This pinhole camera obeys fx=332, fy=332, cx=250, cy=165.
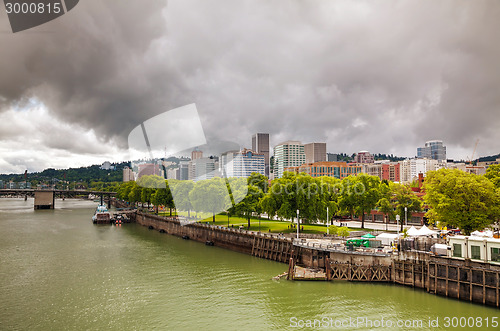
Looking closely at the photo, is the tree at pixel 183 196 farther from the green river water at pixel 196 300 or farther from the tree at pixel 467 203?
the tree at pixel 467 203

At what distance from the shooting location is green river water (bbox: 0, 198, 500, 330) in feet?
91.1

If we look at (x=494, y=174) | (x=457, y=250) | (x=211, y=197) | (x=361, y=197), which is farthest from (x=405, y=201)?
(x=211, y=197)

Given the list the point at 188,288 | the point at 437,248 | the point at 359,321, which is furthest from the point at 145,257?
the point at 437,248

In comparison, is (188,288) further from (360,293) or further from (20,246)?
(20,246)

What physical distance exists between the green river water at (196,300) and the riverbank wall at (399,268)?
1193mm

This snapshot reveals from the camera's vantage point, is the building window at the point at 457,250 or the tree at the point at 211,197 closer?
the building window at the point at 457,250

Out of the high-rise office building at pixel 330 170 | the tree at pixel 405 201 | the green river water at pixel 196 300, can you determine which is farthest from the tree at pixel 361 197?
the high-rise office building at pixel 330 170

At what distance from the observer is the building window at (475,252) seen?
103ft

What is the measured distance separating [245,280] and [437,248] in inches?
844

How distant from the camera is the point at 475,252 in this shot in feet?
104

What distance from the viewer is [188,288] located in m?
37.0

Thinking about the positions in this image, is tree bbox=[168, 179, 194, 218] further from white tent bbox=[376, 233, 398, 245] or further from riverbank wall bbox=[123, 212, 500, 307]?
white tent bbox=[376, 233, 398, 245]

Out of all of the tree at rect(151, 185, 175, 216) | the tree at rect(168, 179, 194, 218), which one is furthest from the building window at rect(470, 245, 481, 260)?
the tree at rect(151, 185, 175, 216)

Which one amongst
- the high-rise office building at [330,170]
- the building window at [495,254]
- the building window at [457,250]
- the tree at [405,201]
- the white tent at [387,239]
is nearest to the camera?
A: the building window at [495,254]
